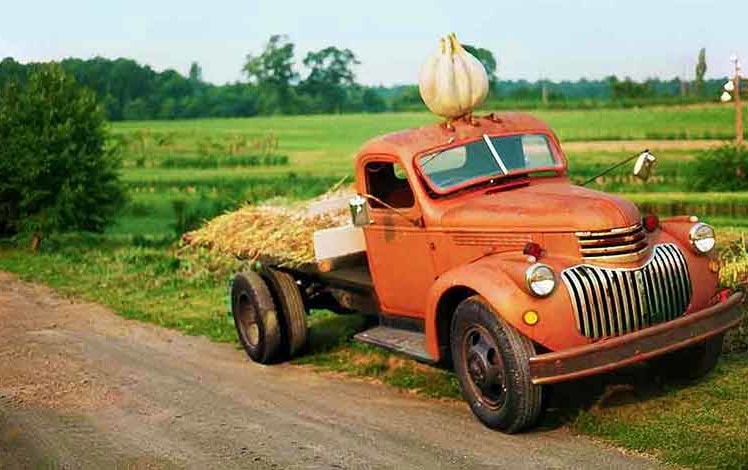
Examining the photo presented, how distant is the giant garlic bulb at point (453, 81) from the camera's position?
8.95m

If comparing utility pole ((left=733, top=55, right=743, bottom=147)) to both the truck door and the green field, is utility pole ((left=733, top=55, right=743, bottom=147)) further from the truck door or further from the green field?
the truck door

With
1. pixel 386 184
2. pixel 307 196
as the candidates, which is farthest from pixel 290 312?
pixel 307 196

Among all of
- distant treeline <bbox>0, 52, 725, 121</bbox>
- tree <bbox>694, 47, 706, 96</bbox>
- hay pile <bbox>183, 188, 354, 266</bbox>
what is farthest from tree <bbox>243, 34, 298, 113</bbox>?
hay pile <bbox>183, 188, 354, 266</bbox>

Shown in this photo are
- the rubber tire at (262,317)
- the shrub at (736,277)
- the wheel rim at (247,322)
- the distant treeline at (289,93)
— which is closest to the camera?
the shrub at (736,277)

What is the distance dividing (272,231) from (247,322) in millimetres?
842

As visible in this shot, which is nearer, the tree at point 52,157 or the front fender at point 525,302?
the front fender at point 525,302

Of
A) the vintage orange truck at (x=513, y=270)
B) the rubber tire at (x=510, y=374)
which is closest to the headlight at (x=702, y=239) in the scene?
the vintage orange truck at (x=513, y=270)

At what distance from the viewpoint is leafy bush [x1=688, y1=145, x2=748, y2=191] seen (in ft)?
76.5

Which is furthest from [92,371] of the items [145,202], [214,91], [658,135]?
[214,91]

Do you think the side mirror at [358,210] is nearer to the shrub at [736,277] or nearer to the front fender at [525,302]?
the front fender at [525,302]

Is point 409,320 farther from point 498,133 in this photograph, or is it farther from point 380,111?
point 380,111

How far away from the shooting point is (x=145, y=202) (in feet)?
93.6

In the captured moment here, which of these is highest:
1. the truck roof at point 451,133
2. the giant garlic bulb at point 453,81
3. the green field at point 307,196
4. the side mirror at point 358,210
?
the giant garlic bulb at point 453,81

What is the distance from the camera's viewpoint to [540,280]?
7.15 m
